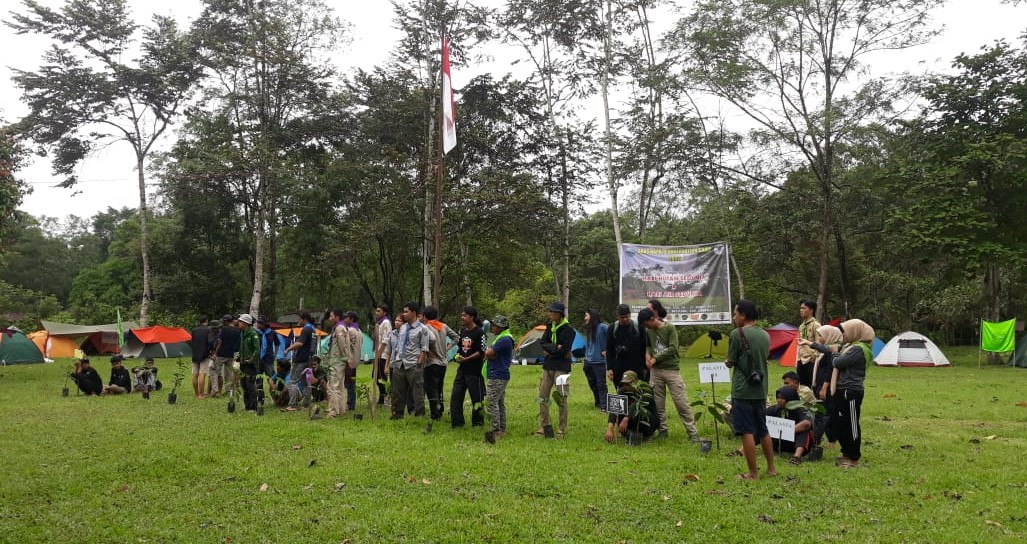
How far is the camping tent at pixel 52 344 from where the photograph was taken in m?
28.3

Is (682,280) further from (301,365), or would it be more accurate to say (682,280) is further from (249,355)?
(249,355)

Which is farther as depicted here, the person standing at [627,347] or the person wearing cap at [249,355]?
the person wearing cap at [249,355]

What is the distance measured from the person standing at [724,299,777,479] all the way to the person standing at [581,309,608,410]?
363 cm

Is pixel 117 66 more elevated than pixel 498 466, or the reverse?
pixel 117 66

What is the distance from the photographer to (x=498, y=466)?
689cm

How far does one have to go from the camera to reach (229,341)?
12.5m

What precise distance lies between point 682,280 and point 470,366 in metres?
8.57

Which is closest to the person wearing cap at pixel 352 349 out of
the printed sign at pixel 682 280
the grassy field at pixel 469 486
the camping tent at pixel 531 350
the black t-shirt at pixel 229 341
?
the grassy field at pixel 469 486

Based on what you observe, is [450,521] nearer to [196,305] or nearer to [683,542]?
[683,542]

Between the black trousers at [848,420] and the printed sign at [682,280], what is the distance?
29.0ft

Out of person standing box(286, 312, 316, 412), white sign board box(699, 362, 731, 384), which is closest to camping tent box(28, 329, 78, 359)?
person standing box(286, 312, 316, 412)

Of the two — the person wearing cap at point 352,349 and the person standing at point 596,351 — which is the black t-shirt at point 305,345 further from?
the person standing at point 596,351

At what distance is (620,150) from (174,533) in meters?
22.1

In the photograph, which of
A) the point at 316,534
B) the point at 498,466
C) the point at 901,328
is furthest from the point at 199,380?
the point at 901,328
